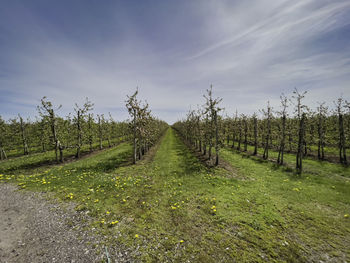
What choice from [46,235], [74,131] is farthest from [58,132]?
[46,235]

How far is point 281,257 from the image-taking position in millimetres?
6262

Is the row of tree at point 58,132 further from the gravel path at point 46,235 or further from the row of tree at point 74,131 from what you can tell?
the gravel path at point 46,235

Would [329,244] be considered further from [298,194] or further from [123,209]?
[123,209]

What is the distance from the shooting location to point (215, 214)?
934 centimetres

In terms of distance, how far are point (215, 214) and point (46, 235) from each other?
33.3 ft

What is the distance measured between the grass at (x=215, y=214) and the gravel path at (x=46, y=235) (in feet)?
2.46

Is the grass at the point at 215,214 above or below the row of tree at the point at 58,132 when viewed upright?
below

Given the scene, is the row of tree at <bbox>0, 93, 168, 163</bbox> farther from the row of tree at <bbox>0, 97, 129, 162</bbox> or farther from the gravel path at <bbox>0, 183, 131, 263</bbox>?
the gravel path at <bbox>0, 183, 131, 263</bbox>

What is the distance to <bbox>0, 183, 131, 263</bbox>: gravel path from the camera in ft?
20.4

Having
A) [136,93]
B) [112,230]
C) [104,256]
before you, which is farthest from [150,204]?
[136,93]

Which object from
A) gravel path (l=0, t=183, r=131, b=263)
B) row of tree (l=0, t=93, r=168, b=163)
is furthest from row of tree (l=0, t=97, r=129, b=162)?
gravel path (l=0, t=183, r=131, b=263)

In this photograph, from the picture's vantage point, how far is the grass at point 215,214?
6.62 m

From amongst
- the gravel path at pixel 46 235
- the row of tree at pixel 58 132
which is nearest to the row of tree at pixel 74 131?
the row of tree at pixel 58 132

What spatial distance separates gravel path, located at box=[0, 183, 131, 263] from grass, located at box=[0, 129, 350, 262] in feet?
2.46
